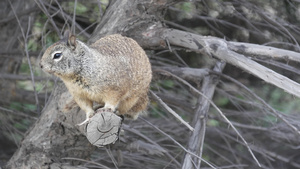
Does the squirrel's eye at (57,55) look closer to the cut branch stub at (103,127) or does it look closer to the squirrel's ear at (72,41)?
the squirrel's ear at (72,41)

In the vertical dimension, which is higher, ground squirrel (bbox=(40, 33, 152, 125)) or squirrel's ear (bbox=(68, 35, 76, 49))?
squirrel's ear (bbox=(68, 35, 76, 49))

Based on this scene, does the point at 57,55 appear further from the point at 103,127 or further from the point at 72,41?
the point at 103,127

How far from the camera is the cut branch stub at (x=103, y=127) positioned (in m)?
2.62

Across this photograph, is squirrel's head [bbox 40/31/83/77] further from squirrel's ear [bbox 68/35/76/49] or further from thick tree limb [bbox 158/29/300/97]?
thick tree limb [bbox 158/29/300/97]

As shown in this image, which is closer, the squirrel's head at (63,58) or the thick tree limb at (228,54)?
the squirrel's head at (63,58)

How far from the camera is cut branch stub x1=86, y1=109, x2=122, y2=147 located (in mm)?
2615

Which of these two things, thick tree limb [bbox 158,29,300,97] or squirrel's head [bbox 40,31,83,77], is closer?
squirrel's head [bbox 40,31,83,77]

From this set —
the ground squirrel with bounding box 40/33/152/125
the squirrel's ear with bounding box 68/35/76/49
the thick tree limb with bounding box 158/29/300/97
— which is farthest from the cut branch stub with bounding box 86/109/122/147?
the thick tree limb with bounding box 158/29/300/97

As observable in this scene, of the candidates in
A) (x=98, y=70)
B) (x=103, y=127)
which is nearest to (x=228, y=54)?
(x=98, y=70)

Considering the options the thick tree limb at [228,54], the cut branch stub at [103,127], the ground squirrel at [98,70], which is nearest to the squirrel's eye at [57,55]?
the ground squirrel at [98,70]

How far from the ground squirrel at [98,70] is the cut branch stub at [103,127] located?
155 mm

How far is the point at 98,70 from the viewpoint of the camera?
275 centimetres

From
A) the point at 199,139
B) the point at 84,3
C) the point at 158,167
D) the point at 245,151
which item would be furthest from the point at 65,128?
the point at 245,151

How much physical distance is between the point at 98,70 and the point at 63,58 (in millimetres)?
246
